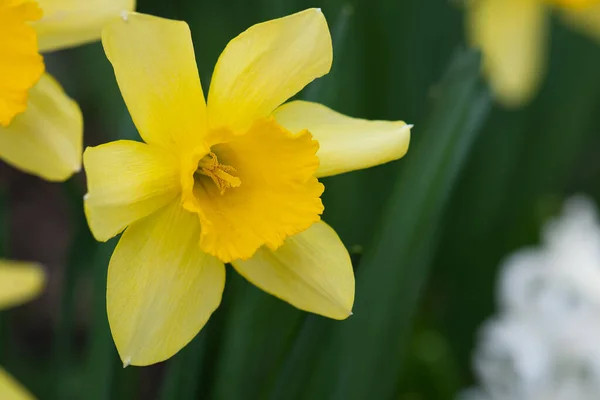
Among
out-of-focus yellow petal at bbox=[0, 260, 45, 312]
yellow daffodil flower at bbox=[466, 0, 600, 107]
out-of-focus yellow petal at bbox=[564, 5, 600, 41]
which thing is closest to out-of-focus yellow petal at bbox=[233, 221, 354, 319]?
out-of-focus yellow petal at bbox=[0, 260, 45, 312]

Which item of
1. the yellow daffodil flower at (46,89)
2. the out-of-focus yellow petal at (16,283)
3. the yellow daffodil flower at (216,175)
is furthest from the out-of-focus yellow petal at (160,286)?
the out-of-focus yellow petal at (16,283)

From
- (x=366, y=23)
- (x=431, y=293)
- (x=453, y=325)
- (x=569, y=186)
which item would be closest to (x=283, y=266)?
(x=366, y=23)

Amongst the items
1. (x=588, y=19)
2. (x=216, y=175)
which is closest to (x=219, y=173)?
(x=216, y=175)

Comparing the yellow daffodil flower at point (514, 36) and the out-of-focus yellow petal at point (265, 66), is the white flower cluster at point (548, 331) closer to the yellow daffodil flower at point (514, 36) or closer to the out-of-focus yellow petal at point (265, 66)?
the yellow daffodil flower at point (514, 36)

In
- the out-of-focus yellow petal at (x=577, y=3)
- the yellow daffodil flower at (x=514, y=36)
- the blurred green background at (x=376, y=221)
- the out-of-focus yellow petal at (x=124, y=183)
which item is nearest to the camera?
the out-of-focus yellow petal at (x=124, y=183)

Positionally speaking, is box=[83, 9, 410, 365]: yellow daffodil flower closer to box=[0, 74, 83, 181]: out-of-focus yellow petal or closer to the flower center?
the flower center

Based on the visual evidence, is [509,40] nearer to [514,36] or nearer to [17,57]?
[514,36]

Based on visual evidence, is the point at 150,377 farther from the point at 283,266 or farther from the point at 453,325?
the point at 283,266
